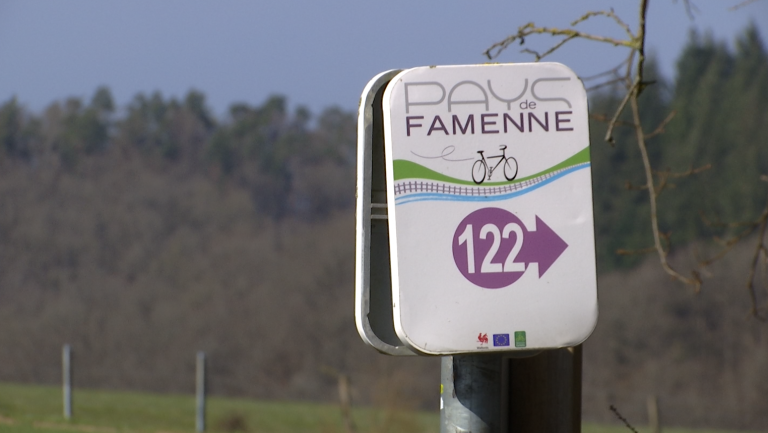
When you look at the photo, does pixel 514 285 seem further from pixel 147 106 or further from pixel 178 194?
pixel 147 106

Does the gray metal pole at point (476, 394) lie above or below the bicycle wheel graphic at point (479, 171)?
below

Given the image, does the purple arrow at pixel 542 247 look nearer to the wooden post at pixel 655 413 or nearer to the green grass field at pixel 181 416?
the wooden post at pixel 655 413

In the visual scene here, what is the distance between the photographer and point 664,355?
36625 mm

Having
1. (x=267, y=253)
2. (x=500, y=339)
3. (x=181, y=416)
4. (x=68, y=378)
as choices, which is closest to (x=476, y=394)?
(x=500, y=339)

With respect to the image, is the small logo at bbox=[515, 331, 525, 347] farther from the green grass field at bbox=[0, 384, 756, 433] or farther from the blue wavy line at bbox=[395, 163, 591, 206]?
the green grass field at bbox=[0, 384, 756, 433]

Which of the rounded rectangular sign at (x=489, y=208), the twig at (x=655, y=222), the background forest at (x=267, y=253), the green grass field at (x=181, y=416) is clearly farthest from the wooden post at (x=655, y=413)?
the background forest at (x=267, y=253)

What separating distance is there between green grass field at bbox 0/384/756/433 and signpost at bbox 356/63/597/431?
9.05 metres

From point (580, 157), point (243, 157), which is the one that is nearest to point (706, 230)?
point (243, 157)

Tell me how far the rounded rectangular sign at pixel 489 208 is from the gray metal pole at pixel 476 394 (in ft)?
0.52

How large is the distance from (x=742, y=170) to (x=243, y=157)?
22.5 metres

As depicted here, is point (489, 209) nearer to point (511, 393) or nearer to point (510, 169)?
point (510, 169)

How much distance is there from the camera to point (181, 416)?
59.7 feet

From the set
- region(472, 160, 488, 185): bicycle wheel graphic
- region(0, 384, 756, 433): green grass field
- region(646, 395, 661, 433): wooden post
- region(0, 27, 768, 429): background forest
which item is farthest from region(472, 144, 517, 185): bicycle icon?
region(0, 27, 768, 429): background forest

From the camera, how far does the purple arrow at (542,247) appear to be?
1.68 meters
